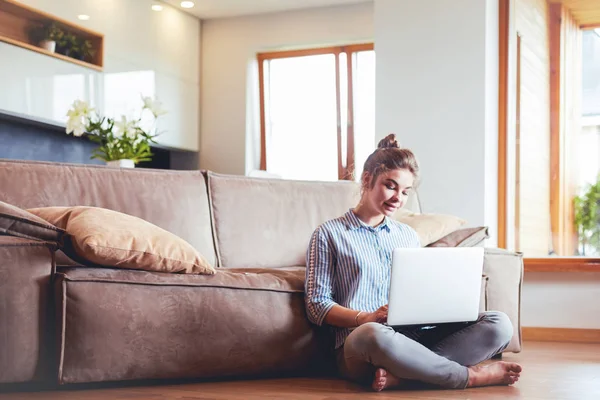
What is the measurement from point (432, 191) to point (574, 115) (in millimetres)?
877

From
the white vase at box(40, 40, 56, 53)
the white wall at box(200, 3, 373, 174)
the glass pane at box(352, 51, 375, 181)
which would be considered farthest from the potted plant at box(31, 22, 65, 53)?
the glass pane at box(352, 51, 375, 181)

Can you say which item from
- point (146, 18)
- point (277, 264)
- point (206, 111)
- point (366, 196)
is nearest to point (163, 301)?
point (366, 196)

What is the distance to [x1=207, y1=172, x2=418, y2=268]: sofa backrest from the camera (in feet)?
11.1

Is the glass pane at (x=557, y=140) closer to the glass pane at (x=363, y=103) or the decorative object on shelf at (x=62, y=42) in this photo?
the glass pane at (x=363, y=103)

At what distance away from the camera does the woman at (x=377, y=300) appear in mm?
2379

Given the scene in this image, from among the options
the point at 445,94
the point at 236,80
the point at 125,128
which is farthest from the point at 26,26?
the point at 445,94

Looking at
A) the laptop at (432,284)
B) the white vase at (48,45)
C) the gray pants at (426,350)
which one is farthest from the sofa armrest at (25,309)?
the white vase at (48,45)

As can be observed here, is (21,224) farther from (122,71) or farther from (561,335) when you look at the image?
(122,71)

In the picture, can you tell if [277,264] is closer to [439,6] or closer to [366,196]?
[366,196]

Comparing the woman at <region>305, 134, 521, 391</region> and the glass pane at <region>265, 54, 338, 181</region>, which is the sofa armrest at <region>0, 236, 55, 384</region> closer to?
the woman at <region>305, 134, 521, 391</region>

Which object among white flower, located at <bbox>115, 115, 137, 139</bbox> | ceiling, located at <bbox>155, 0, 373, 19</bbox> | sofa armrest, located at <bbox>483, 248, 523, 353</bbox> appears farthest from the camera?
ceiling, located at <bbox>155, 0, 373, 19</bbox>

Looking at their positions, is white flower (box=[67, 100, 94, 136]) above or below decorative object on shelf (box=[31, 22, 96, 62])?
below

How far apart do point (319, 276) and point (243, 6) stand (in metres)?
5.51

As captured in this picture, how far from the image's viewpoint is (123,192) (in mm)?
3113
